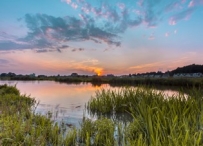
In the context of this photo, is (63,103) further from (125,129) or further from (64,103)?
(125,129)

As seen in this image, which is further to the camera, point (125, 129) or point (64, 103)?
point (64, 103)

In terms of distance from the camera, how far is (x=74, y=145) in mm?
6297

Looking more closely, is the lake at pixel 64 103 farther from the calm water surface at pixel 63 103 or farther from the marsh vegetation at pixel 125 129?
the marsh vegetation at pixel 125 129

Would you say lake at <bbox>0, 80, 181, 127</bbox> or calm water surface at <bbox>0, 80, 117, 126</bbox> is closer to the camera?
lake at <bbox>0, 80, 181, 127</bbox>

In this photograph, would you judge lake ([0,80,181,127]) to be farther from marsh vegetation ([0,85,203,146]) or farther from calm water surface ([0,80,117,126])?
marsh vegetation ([0,85,203,146])

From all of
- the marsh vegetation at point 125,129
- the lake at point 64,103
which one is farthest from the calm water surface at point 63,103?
the marsh vegetation at point 125,129

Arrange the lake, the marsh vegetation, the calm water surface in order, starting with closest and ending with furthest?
the marsh vegetation → the lake → the calm water surface

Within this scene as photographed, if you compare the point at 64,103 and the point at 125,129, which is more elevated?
the point at 125,129

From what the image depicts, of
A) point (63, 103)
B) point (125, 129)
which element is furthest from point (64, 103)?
point (125, 129)

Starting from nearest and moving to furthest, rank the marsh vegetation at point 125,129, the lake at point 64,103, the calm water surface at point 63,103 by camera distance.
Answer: the marsh vegetation at point 125,129 → the lake at point 64,103 → the calm water surface at point 63,103

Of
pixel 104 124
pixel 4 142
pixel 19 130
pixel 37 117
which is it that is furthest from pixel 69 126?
pixel 4 142

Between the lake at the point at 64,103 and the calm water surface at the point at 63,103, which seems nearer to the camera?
the lake at the point at 64,103

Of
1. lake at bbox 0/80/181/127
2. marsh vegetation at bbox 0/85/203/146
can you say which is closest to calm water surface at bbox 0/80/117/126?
lake at bbox 0/80/181/127

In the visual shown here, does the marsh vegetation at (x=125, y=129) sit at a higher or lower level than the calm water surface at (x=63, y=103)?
higher
